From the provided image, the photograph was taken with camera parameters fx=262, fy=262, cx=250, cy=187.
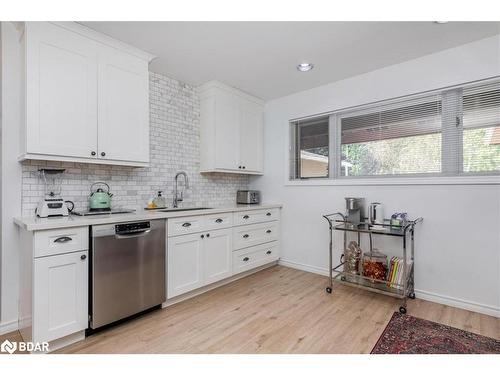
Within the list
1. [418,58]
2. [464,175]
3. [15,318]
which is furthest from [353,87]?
[15,318]

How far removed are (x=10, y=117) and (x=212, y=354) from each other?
2.40 metres

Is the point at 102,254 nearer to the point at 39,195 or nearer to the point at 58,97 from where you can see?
the point at 39,195

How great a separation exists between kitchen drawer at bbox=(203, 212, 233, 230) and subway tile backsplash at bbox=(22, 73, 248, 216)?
0.62m

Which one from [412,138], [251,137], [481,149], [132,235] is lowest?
[132,235]

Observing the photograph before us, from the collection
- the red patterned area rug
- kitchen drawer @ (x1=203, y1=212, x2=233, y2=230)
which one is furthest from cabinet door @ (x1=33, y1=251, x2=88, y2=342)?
the red patterned area rug

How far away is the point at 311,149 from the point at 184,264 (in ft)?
7.42

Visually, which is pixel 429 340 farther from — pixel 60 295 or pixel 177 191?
pixel 177 191

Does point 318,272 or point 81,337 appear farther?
point 318,272

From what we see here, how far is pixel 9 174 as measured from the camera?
6.81 ft

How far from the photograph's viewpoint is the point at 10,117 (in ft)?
6.91

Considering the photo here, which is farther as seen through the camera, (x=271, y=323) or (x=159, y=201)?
(x=159, y=201)

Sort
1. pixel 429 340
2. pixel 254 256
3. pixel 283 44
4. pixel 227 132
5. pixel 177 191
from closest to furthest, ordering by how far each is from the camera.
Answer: pixel 429 340
pixel 283 44
pixel 177 191
pixel 254 256
pixel 227 132

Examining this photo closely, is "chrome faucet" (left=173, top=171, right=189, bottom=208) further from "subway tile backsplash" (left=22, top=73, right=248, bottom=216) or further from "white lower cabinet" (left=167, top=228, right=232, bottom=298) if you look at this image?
"white lower cabinet" (left=167, top=228, right=232, bottom=298)

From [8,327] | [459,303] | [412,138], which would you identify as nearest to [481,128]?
[412,138]
